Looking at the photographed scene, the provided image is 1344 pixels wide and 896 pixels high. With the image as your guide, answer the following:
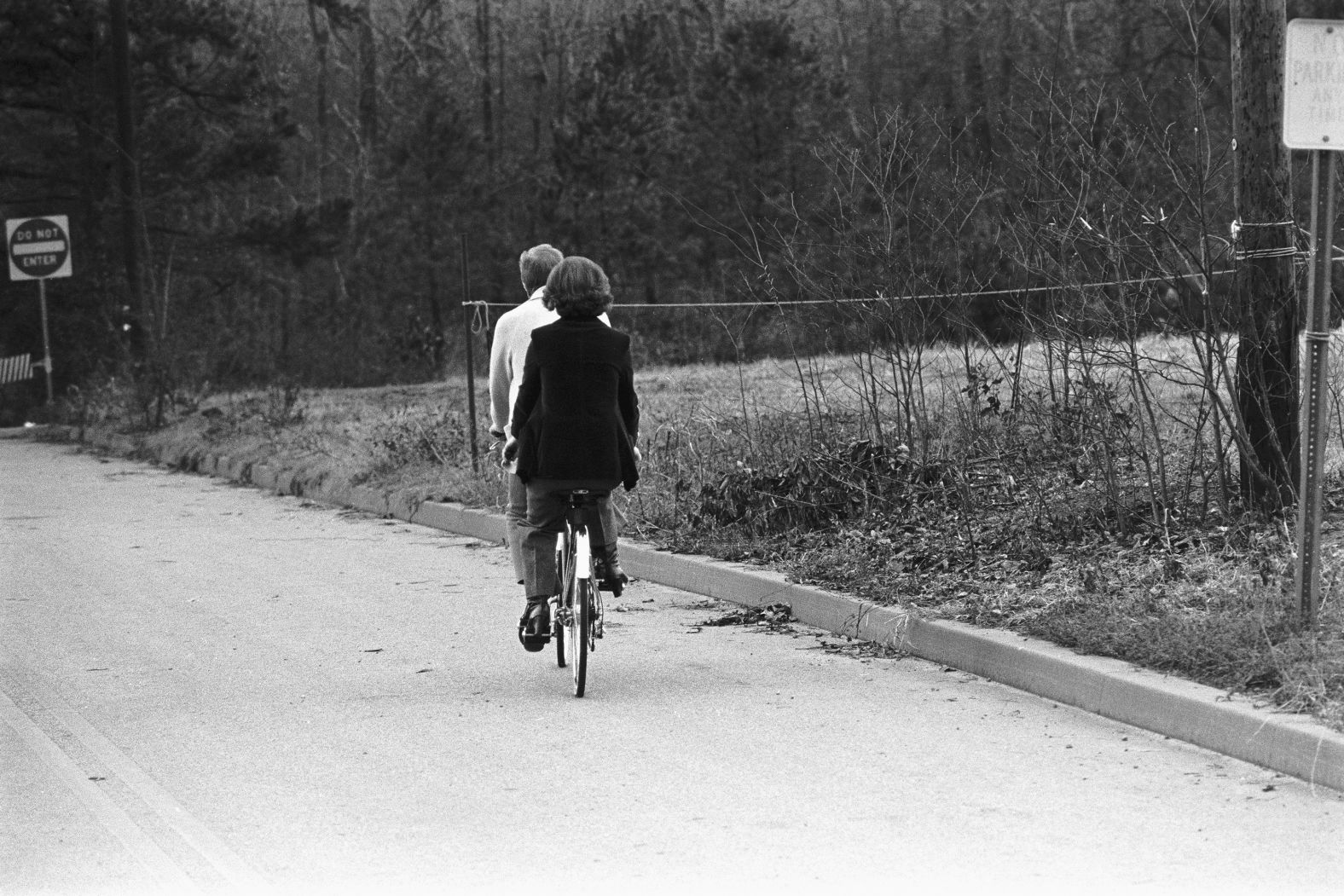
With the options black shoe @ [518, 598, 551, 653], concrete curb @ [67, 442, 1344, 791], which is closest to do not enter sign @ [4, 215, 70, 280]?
concrete curb @ [67, 442, 1344, 791]

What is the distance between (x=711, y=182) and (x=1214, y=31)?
1348 cm

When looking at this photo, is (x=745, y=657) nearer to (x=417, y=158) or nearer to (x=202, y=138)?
(x=202, y=138)

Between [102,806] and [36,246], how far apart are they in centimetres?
2249

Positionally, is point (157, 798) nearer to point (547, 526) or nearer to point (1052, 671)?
point (547, 526)

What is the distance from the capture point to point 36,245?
1042 inches

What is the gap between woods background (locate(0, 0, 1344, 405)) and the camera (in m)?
19.7

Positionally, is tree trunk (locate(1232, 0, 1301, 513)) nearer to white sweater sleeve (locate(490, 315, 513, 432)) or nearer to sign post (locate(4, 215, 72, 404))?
white sweater sleeve (locate(490, 315, 513, 432))

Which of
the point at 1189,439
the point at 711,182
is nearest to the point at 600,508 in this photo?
the point at 1189,439

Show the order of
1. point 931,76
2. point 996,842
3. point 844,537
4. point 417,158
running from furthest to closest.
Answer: point 931,76, point 417,158, point 844,537, point 996,842

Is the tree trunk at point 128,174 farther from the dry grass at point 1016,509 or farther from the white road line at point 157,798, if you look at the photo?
the white road line at point 157,798

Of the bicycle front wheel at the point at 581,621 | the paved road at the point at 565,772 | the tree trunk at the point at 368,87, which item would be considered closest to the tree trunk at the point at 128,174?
the paved road at the point at 565,772

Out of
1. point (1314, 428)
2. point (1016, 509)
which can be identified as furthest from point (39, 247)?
point (1314, 428)

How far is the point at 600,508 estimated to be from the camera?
304 inches

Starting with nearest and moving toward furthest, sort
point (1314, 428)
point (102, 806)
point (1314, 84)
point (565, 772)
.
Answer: point (102, 806) → point (565, 772) → point (1314, 84) → point (1314, 428)
